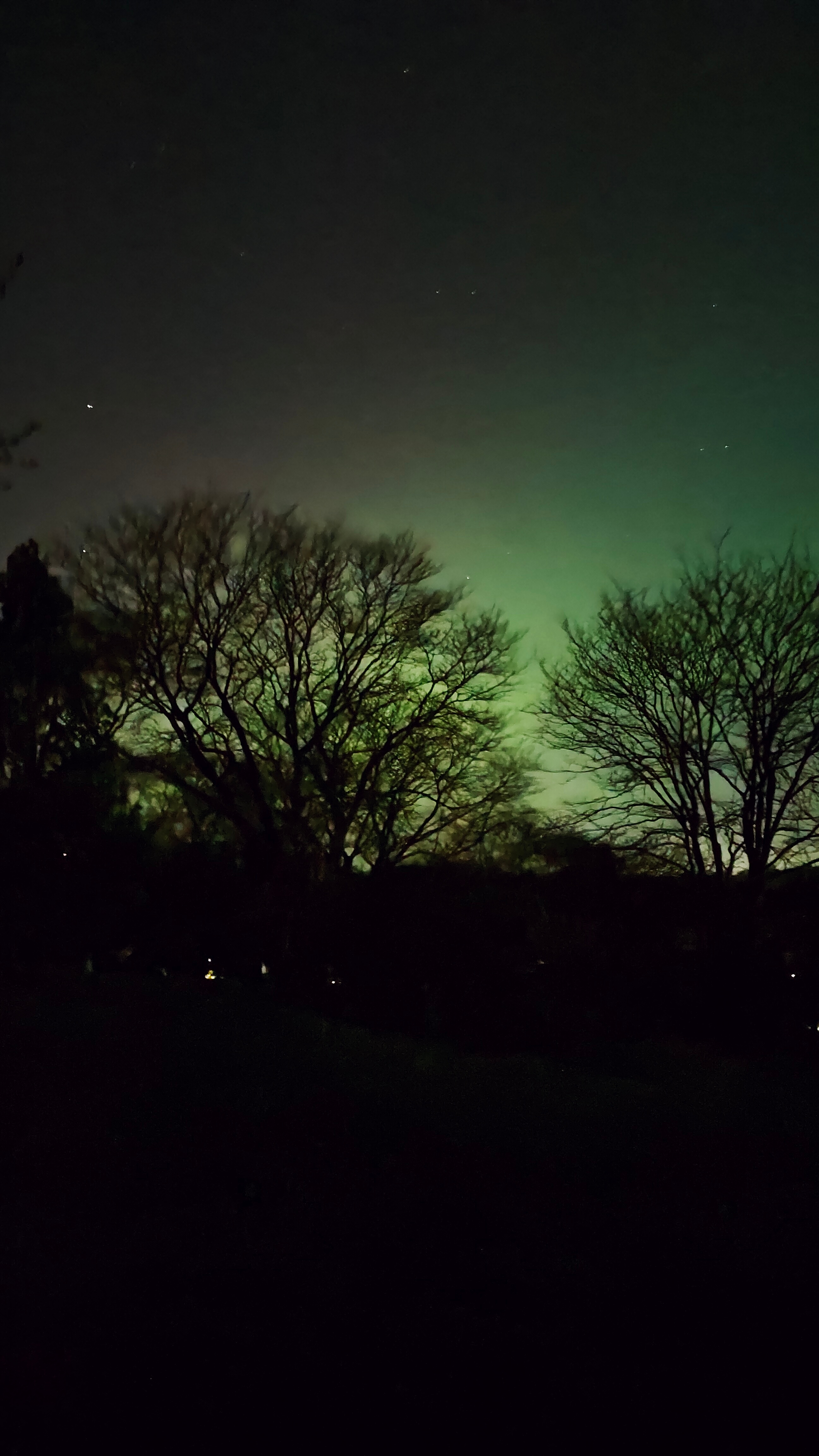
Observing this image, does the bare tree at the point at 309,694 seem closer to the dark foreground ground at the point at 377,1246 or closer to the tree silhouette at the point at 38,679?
the tree silhouette at the point at 38,679

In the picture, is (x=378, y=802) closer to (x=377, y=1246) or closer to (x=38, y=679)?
(x=38, y=679)

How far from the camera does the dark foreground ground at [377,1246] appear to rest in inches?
→ 143

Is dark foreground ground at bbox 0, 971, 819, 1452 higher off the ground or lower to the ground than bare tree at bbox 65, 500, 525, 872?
lower

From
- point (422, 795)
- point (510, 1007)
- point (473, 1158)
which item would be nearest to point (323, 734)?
point (422, 795)

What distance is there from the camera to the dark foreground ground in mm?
3623

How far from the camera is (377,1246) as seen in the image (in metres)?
5.02

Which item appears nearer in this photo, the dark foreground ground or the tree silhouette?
the dark foreground ground

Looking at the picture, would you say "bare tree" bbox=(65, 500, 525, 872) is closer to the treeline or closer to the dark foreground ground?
the treeline

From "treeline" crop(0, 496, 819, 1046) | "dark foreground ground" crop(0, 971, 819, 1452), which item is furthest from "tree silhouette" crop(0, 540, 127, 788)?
"dark foreground ground" crop(0, 971, 819, 1452)

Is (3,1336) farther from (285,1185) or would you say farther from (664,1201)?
(664,1201)

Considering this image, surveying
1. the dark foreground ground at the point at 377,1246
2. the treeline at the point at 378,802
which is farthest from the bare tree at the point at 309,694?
the dark foreground ground at the point at 377,1246

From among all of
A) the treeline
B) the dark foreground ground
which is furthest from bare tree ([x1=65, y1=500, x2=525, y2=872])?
the dark foreground ground

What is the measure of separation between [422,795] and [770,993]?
13097mm

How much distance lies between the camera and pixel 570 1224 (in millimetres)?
5430
